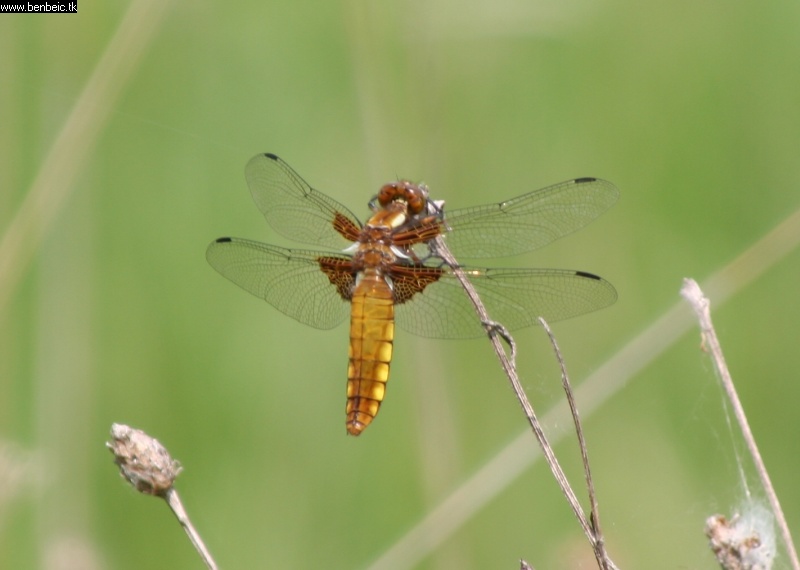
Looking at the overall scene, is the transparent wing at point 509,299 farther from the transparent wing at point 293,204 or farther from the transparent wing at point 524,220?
the transparent wing at point 293,204

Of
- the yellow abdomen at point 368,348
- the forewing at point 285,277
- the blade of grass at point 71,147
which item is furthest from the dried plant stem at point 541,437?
the blade of grass at point 71,147

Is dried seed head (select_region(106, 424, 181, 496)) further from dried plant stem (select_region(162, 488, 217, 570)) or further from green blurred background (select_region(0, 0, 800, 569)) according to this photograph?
green blurred background (select_region(0, 0, 800, 569))

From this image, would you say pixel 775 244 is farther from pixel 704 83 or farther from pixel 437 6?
pixel 437 6

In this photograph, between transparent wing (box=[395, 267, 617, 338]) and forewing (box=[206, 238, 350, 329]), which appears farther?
forewing (box=[206, 238, 350, 329])

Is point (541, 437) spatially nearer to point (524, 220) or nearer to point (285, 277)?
point (524, 220)

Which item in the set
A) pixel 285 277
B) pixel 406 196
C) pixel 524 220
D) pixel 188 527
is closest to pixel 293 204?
pixel 285 277

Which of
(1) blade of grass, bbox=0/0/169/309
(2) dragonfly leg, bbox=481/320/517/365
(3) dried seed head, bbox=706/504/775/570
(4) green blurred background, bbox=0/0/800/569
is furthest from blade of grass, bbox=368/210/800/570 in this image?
(1) blade of grass, bbox=0/0/169/309
